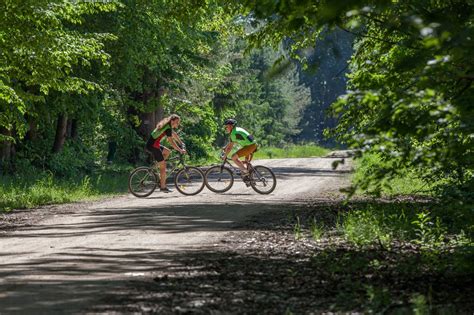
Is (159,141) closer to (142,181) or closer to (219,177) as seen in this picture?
(142,181)

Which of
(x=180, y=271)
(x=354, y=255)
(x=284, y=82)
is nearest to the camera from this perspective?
(x=180, y=271)

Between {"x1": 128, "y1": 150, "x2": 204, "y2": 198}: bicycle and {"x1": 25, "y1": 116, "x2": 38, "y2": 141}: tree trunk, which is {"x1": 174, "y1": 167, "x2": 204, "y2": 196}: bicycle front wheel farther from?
{"x1": 25, "y1": 116, "x2": 38, "y2": 141}: tree trunk

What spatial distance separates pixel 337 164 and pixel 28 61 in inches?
463

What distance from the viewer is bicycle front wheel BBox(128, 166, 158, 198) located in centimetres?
2182

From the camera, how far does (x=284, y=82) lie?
9769 centimetres

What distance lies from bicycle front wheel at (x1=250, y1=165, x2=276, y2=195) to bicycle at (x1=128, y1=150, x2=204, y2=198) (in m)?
1.46

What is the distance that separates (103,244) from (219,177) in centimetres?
1122

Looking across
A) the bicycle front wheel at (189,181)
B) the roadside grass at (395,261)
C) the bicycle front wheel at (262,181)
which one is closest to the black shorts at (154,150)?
the bicycle front wheel at (189,181)

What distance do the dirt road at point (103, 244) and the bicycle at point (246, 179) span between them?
1.38 meters

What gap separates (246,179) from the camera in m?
22.6

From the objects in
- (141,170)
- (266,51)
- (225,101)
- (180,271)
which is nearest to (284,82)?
(266,51)

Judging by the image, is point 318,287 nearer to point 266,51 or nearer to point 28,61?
point 28,61

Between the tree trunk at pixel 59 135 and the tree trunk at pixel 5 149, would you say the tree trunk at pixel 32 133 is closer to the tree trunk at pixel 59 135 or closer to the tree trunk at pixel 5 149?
the tree trunk at pixel 59 135

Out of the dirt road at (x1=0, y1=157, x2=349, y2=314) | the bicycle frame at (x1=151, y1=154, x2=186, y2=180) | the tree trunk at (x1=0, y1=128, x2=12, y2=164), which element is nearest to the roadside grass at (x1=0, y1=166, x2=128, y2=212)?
the dirt road at (x1=0, y1=157, x2=349, y2=314)
